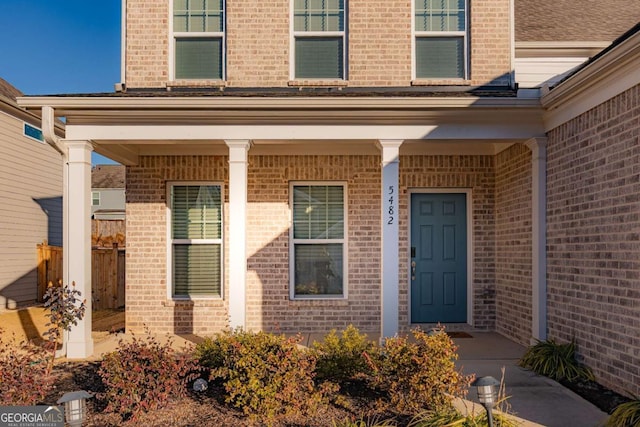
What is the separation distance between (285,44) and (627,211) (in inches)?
204

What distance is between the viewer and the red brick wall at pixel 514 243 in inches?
264

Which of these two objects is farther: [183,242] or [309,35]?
[183,242]

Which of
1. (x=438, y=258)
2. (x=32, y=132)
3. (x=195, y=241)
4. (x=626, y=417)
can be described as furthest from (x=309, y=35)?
(x=32, y=132)

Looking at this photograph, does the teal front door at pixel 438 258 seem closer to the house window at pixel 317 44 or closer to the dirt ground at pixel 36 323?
the house window at pixel 317 44

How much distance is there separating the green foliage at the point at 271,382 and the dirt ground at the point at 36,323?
3890 millimetres

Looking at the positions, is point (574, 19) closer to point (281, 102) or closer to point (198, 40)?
point (281, 102)

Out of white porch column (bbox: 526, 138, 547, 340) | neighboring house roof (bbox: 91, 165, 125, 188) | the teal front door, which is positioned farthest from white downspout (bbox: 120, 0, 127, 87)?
neighboring house roof (bbox: 91, 165, 125, 188)

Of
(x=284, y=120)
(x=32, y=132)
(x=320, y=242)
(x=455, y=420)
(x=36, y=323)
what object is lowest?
(x=36, y=323)

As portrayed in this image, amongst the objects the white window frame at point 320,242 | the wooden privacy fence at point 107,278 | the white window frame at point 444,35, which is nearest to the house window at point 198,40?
the white window frame at point 320,242

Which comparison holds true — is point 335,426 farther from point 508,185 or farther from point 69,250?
point 508,185

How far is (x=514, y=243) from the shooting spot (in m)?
7.11

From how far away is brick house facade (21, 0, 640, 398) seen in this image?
20.2ft

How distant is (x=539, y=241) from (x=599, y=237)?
46.3 inches

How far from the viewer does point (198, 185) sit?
800cm
